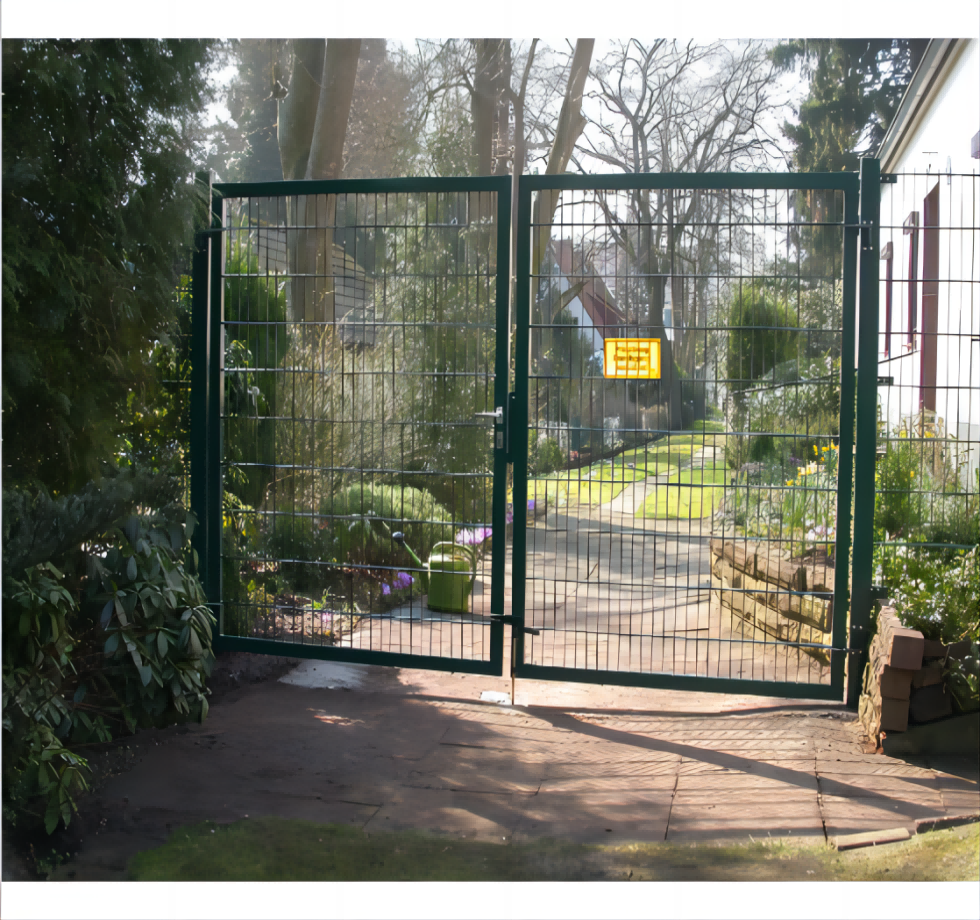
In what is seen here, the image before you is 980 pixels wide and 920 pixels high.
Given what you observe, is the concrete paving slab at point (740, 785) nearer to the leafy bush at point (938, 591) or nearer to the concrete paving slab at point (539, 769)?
the concrete paving slab at point (539, 769)

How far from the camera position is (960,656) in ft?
12.6

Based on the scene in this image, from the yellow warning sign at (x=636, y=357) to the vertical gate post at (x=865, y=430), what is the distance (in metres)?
1.01

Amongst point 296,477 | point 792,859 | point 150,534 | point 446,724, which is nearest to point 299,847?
point 446,724

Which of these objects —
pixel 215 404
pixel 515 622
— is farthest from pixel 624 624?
pixel 215 404

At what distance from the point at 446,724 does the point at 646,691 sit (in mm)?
1266

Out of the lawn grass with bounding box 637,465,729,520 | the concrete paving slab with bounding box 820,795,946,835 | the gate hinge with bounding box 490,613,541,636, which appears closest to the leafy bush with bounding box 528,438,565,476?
the lawn grass with bounding box 637,465,729,520

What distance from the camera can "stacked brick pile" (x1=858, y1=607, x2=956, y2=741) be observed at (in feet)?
12.5

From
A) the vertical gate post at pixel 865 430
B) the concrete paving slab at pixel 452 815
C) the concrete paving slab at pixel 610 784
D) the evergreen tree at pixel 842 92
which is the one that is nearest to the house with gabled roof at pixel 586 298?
the vertical gate post at pixel 865 430

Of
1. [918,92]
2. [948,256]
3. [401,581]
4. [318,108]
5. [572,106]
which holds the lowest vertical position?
[401,581]

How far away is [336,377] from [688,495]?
2.09 meters

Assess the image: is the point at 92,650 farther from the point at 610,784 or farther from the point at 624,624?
the point at 624,624

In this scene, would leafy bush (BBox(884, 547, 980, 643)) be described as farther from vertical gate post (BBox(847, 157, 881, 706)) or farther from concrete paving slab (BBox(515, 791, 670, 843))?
concrete paving slab (BBox(515, 791, 670, 843))

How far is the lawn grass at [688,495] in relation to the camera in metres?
4.44

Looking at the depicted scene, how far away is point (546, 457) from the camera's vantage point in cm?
459
